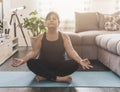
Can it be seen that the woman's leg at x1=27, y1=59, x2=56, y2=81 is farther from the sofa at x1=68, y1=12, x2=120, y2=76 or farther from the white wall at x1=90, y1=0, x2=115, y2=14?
the white wall at x1=90, y1=0, x2=115, y2=14

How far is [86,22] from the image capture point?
16.9ft

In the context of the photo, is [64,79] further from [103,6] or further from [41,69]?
[103,6]

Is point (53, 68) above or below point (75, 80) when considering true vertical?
above

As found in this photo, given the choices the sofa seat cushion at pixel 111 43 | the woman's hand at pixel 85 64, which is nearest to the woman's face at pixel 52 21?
the woman's hand at pixel 85 64

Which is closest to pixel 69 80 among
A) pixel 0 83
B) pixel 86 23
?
pixel 0 83

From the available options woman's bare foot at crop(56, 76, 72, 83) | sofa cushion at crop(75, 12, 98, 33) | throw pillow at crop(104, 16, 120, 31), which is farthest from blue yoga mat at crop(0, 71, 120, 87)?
sofa cushion at crop(75, 12, 98, 33)

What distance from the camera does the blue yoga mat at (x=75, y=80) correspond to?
2830 mm

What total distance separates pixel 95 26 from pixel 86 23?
0.63 feet

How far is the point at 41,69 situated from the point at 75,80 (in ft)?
1.38

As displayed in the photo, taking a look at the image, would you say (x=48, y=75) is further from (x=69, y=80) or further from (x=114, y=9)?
(x=114, y=9)

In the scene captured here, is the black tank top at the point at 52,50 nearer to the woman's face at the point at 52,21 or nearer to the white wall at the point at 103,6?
the woman's face at the point at 52,21

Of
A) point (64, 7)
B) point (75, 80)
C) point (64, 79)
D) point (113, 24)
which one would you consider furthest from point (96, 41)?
point (64, 7)

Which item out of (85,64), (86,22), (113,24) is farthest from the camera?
(86,22)

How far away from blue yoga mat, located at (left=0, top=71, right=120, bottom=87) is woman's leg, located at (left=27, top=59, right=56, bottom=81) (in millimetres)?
79
